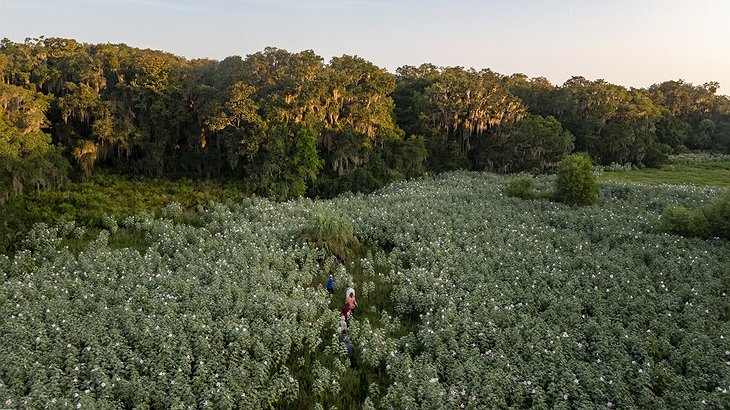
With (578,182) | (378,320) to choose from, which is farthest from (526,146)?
(378,320)

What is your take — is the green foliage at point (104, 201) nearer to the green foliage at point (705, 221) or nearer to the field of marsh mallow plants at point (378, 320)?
the field of marsh mallow plants at point (378, 320)

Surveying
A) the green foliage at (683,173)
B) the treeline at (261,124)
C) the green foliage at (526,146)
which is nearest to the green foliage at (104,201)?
the treeline at (261,124)

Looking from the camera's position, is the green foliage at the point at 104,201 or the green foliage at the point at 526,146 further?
the green foliage at the point at 526,146

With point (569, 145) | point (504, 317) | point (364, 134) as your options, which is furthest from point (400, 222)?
point (569, 145)

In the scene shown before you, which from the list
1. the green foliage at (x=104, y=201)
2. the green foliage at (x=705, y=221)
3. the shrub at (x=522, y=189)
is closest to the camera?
the green foliage at (x=705, y=221)

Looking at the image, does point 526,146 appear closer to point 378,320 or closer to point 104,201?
point 378,320

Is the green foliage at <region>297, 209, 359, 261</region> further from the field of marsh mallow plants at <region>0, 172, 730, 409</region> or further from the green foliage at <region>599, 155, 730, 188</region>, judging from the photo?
the green foliage at <region>599, 155, 730, 188</region>

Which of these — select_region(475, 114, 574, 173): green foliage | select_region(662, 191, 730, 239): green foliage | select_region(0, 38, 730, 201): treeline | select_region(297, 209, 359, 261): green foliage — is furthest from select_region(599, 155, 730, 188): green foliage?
select_region(297, 209, 359, 261): green foliage
